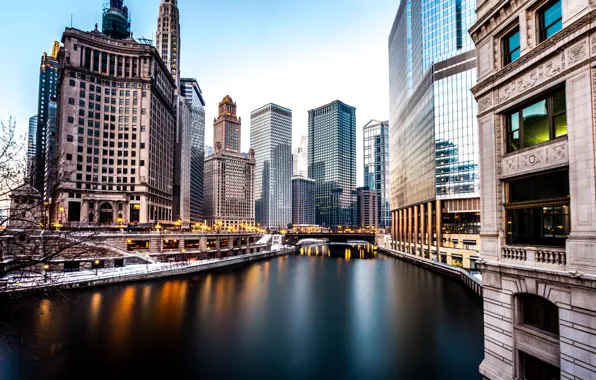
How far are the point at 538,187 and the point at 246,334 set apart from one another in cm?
3284

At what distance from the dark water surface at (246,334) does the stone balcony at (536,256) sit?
16039mm

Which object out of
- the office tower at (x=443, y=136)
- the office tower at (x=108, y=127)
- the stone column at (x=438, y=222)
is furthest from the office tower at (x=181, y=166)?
the stone column at (x=438, y=222)

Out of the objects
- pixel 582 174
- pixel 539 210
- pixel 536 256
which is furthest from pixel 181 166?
pixel 582 174

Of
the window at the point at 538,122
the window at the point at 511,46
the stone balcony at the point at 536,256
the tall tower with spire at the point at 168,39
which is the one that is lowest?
the stone balcony at the point at 536,256

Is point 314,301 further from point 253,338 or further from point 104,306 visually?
point 104,306

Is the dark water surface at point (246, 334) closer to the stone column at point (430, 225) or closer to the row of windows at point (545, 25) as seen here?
the row of windows at point (545, 25)

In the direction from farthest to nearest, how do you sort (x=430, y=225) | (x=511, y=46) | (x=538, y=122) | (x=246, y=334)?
(x=430, y=225) < (x=246, y=334) < (x=511, y=46) < (x=538, y=122)

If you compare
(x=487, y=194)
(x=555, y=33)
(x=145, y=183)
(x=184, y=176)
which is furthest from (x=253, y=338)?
(x=184, y=176)

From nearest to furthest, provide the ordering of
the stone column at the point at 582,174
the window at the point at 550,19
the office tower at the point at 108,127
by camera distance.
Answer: the stone column at the point at 582,174, the window at the point at 550,19, the office tower at the point at 108,127

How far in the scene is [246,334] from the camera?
125 feet

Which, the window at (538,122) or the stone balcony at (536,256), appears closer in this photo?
the stone balcony at (536,256)

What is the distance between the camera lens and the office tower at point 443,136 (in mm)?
91812

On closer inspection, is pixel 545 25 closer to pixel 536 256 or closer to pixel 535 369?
pixel 536 256

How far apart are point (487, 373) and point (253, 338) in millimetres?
25380
